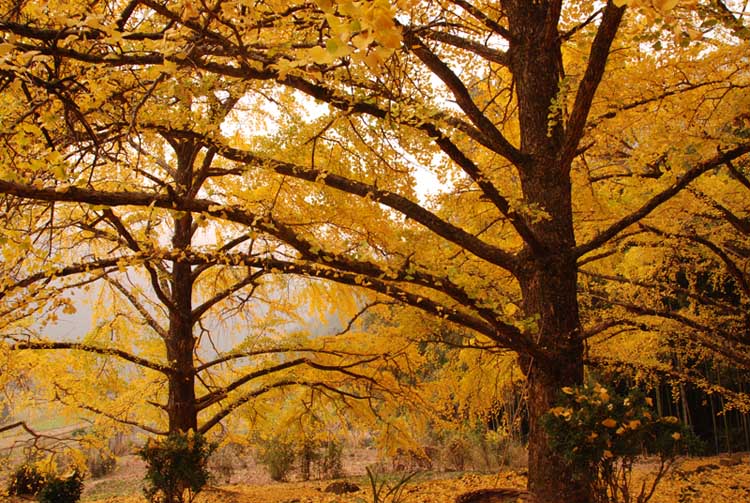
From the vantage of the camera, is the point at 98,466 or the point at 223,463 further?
the point at 98,466

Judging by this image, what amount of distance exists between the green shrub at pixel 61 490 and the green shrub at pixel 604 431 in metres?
6.14

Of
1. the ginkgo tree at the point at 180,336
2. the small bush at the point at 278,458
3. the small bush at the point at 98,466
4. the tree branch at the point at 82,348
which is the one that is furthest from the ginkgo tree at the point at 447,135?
the small bush at the point at 98,466

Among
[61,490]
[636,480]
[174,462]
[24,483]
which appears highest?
[174,462]

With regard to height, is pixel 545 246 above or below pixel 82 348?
above

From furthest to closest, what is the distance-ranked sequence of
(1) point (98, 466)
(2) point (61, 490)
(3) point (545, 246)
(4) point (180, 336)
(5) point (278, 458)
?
(1) point (98, 466) → (5) point (278, 458) → (4) point (180, 336) → (2) point (61, 490) → (3) point (545, 246)

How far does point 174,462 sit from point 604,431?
448cm

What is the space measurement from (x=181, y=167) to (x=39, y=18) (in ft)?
13.5

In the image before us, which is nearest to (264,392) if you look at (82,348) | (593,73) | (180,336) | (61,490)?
(180,336)

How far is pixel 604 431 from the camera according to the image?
117 inches

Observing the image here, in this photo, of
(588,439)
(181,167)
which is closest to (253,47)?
(588,439)

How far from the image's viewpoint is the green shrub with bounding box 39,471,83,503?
631cm

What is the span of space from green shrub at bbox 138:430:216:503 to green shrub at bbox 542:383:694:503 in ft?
13.4

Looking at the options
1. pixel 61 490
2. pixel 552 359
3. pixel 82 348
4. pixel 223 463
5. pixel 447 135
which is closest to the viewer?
pixel 447 135

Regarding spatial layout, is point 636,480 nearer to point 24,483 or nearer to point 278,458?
point 278,458
